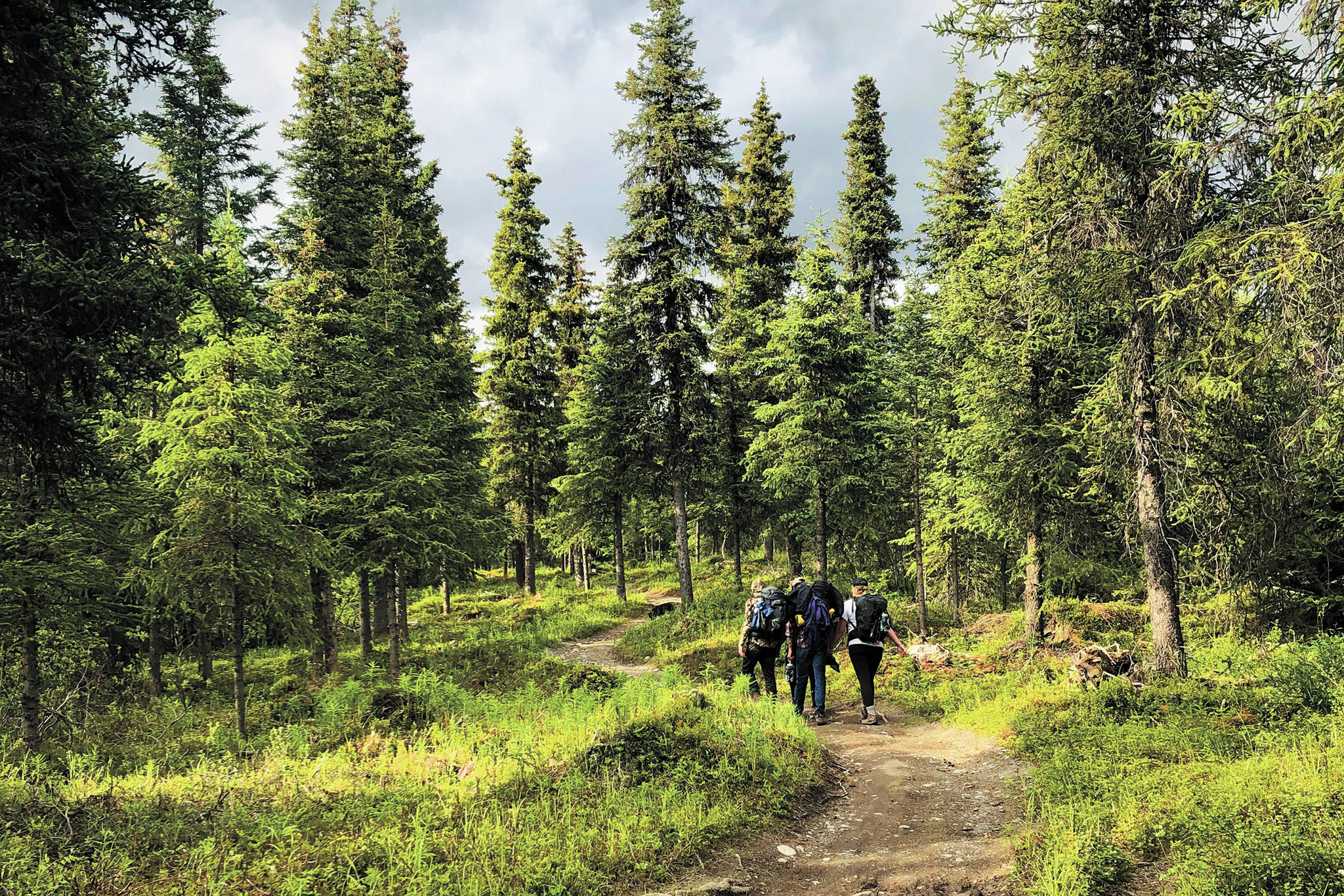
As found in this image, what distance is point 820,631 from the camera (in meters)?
11.1

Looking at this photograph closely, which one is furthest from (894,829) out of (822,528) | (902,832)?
(822,528)

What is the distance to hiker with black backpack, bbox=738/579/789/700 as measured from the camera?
11438mm

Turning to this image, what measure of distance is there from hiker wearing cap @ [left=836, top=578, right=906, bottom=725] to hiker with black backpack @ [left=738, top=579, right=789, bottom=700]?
3.45 feet

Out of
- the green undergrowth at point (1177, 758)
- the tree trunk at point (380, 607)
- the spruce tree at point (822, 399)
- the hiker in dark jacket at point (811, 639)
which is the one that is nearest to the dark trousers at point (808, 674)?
the hiker in dark jacket at point (811, 639)

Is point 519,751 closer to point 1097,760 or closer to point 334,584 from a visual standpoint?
point 1097,760

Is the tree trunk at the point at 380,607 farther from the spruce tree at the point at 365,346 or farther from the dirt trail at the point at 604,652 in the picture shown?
the dirt trail at the point at 604,652

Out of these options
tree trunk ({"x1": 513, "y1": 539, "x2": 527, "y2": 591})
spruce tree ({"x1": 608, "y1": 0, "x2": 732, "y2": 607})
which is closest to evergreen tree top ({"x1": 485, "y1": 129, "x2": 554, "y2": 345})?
spruce tree ({"x1": 608, "y1": 0, "x2": 732, "y2": 607})

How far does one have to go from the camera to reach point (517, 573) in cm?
4106

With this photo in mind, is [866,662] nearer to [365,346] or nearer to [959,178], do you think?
[365,346]

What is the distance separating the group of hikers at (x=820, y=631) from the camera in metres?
11.1

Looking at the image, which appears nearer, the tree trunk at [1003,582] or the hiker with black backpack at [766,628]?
the hiker with black backpack at [766,628]

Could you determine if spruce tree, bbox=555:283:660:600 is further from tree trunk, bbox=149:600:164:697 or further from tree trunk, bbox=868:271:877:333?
tree trunk, bbox=149:600:164:697

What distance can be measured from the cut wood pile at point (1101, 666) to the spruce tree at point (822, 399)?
7.90 meters

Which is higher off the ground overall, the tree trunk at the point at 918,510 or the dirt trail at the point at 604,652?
the tree trunk at the point at 918,510
